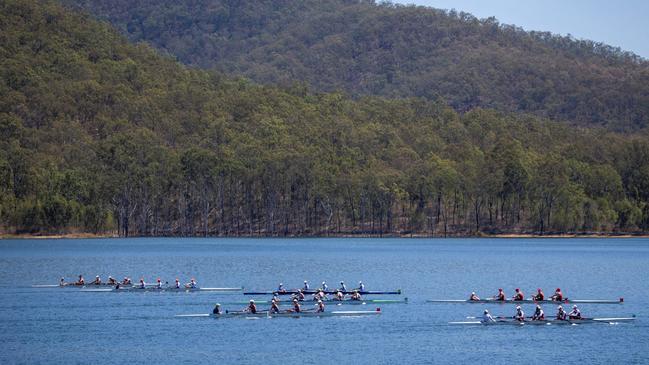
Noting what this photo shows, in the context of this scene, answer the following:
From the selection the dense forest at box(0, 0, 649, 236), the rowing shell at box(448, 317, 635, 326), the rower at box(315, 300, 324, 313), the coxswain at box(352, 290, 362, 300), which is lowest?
the rowing shell at box(448, 317, 635, 326)

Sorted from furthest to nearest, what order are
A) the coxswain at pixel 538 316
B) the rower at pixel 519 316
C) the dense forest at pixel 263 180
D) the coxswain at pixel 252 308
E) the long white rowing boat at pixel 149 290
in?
the dense forest at pixel 263 180 → the long white rowing boat at pixel 149 290 → the coxswain at pixel 252 308 → the coxswain at pixel 538 316 → the rower at pixel 519 316

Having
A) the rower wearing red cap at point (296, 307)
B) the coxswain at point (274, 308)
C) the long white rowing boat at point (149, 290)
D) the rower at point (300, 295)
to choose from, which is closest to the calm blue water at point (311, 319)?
the long white rowing boat at point (149, 290)

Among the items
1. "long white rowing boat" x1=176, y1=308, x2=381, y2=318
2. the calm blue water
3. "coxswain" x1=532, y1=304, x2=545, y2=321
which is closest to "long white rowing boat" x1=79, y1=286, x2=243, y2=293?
the calm blue water

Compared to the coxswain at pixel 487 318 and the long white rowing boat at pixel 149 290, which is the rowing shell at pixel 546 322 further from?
the long white rowing boat at pixel 149 290

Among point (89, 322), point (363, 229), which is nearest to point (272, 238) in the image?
point (363, 229)

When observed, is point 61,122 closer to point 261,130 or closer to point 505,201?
point 261,130

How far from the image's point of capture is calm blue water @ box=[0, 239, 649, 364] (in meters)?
48.6

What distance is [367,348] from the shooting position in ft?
164

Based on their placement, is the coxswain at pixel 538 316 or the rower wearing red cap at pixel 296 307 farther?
the rower wearing red cap at pixel 296 307

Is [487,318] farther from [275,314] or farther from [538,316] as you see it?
[275,314]

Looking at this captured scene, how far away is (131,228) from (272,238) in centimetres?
2436

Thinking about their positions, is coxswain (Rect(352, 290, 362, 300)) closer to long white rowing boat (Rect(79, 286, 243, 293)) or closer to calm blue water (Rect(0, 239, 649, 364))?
calm blue water (Rect(0, 239, 649, 364))

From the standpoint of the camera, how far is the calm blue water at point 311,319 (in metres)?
48.6

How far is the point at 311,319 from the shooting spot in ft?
197
